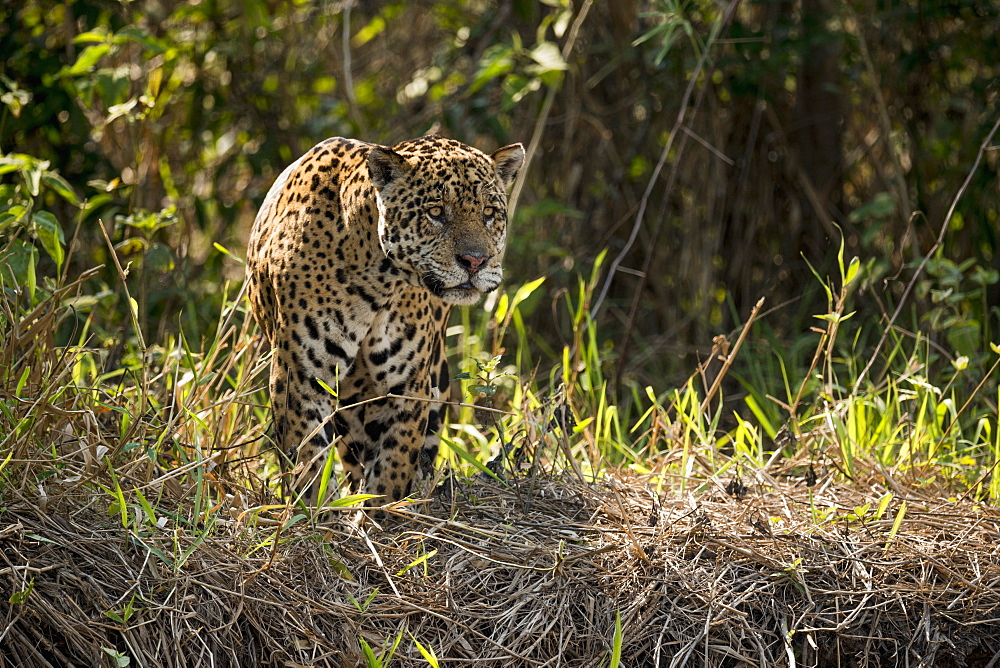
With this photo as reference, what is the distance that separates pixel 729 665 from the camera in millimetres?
3400

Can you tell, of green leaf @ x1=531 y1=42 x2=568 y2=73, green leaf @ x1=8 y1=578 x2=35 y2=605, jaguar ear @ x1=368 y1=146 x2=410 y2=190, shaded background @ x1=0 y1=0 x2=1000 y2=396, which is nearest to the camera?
green leaf @ x1=8 y1=578 x2=35 y2=605

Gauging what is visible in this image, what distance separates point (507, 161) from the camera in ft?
13.2

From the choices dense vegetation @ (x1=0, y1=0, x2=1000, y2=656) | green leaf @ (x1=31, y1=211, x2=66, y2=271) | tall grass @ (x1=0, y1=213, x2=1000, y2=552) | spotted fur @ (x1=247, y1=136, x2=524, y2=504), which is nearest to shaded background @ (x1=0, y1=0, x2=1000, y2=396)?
dense vegetation @ (x1=0, y1=0, x2=1000, y2=656)

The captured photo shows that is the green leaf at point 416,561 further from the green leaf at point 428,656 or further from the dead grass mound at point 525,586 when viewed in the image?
the green leaf at point 428,656

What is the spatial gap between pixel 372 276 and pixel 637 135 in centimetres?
338

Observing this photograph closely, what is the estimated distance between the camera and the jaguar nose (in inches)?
144

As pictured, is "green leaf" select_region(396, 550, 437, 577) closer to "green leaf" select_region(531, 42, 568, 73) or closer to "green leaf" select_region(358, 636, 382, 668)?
"green leaf" select_region(358, 636, 382, 668)

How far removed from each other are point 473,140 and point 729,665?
428 centimetres

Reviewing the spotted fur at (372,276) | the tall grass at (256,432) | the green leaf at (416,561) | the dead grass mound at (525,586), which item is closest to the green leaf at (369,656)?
the dead grass mound at (525,586)

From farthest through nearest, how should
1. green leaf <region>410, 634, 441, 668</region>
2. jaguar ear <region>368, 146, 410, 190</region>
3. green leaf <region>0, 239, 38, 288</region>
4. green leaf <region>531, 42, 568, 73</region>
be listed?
green leaf <region>531, 42, 568, 73</region>, green leaf <region>0, 239, 38, 288</region>, jaguar ear <region>368, 146, 410, 190</region>, green leaf <region>410, 634, 441, 668</region>

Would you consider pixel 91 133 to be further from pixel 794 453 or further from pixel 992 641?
pixel 992 641

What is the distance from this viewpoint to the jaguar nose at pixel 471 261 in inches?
144

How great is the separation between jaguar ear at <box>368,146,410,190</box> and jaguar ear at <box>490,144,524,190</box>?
0.41 meters

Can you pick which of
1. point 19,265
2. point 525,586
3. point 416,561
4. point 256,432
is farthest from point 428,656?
point 19,265
